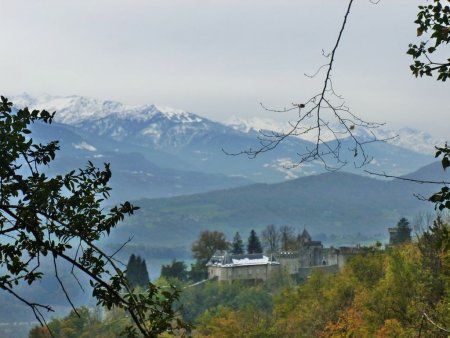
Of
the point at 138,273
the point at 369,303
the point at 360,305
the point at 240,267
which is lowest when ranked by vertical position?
the point at 360,305

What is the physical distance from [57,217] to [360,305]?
1518 inches

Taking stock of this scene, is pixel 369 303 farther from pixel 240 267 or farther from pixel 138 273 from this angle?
pixel 138 273

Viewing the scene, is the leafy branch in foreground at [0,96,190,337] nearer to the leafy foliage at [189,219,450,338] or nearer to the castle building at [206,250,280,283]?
the leafy foliage at [189,219,450,338]

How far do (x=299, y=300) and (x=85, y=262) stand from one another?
5123 centimetres

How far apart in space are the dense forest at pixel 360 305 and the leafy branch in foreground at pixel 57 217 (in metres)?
14.7

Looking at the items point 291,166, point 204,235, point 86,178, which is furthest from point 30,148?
point 204,235

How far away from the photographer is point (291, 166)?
6.10 metres

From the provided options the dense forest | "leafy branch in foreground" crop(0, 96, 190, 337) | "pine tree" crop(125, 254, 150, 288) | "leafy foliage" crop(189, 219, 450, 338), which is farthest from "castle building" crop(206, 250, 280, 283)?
"leafy branch in foreground" crop(0, 96, 190, 337)

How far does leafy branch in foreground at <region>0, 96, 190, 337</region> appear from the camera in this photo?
5.27 metres

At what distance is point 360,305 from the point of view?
1656 inches

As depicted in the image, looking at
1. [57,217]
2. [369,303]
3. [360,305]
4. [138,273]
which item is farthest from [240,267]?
[57,217]

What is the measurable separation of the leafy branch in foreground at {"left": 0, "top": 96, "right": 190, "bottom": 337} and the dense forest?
14.7 m

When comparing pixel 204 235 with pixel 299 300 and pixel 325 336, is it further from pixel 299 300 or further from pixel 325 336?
pixel 325 336

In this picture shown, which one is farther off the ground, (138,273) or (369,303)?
(138,273)
